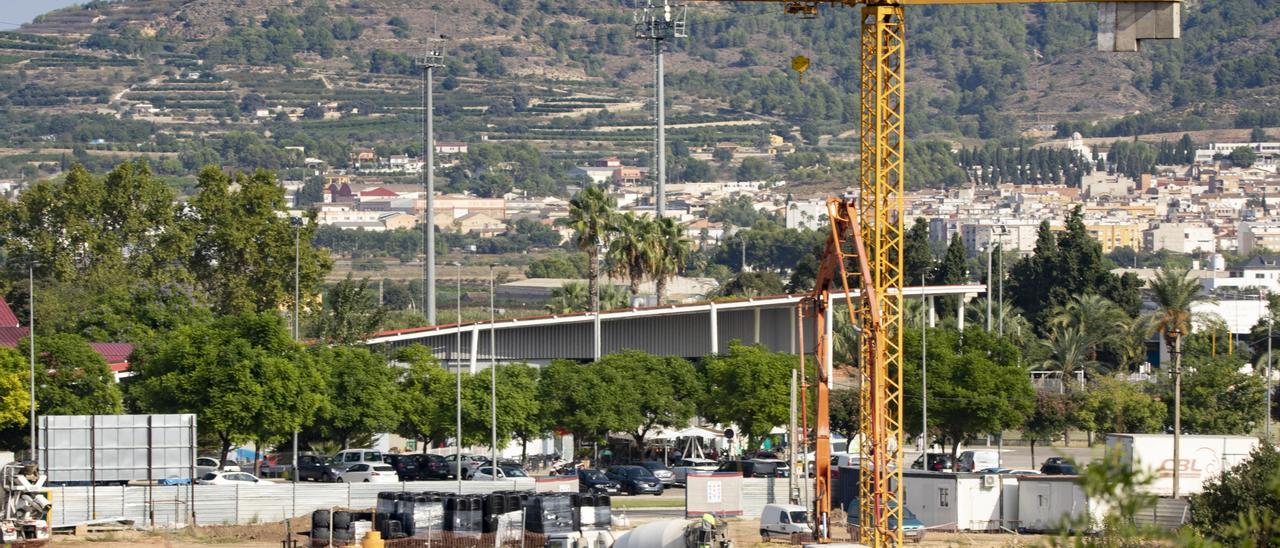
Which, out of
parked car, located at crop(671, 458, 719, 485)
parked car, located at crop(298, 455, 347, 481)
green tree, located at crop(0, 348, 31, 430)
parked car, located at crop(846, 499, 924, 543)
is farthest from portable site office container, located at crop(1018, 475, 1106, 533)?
green tree, located at crop(0, 348, 31, 430)

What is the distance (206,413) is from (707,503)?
62.5 feet

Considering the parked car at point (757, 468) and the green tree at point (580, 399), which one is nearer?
the parked car at point (757, 468)

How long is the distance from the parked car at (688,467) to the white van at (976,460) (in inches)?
368

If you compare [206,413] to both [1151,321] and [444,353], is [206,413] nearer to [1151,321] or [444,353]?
[444,353]

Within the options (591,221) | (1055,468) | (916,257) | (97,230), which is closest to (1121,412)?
(1055,468)

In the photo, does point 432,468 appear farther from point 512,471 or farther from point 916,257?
point 916,257

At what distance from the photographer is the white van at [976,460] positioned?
3029 inches

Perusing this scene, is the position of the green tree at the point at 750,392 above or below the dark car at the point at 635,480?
above

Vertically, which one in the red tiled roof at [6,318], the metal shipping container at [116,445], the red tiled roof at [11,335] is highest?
the red tiled roof at [6,318]

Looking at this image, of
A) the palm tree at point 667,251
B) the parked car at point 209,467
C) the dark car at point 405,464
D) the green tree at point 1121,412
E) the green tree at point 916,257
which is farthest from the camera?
the green tree at point 916,257

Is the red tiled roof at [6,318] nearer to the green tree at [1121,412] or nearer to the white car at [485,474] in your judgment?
the white car at [485,474]

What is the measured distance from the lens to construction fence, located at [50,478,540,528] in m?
54.3

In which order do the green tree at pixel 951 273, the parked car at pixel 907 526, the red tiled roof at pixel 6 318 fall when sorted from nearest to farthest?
the parked car at pixel 907 526, the red tiled roof at pixel 6 318, the green tree at pixel 951 273

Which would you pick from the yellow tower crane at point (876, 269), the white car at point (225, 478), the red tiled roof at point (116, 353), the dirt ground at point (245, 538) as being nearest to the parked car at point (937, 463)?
the yellow tower crane at point (876, 269)
